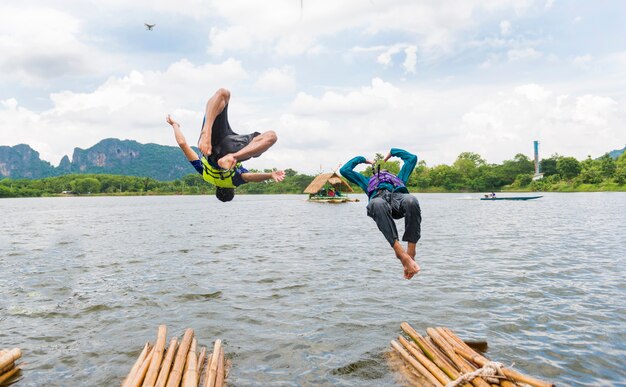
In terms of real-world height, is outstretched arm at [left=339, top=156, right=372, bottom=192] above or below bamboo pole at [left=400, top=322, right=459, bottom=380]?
above

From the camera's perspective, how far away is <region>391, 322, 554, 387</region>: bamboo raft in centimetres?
1049

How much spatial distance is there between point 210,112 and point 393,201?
3681 mm

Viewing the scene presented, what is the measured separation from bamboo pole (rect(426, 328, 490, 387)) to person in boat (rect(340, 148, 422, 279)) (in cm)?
425

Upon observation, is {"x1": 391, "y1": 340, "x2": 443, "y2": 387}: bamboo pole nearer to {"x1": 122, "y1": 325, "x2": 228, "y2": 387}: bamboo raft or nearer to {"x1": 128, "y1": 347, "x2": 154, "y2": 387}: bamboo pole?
{"x1": 122, "y1": 325, "x2": 228, "y2": 387}: bamboo raft

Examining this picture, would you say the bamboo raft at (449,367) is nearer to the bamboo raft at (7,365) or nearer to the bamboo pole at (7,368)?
the bamboo raft at (7,365)

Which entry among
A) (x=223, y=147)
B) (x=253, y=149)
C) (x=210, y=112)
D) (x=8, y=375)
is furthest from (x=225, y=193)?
(x=8, y=375)

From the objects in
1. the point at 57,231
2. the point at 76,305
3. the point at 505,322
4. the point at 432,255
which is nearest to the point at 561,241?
the point at 432,255

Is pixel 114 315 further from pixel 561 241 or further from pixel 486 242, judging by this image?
pixel 561 241

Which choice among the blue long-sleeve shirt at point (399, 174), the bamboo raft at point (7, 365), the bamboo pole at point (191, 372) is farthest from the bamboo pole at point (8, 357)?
the blue long-sleeve shirt at point (399, 174)

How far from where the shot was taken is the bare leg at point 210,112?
5582 mm

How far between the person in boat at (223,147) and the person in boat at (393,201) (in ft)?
6.93

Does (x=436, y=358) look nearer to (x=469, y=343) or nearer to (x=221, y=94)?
(x=469, y=343)

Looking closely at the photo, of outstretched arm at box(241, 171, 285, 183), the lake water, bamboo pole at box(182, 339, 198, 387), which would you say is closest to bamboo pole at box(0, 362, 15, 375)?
the lake water

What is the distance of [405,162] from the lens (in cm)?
806
